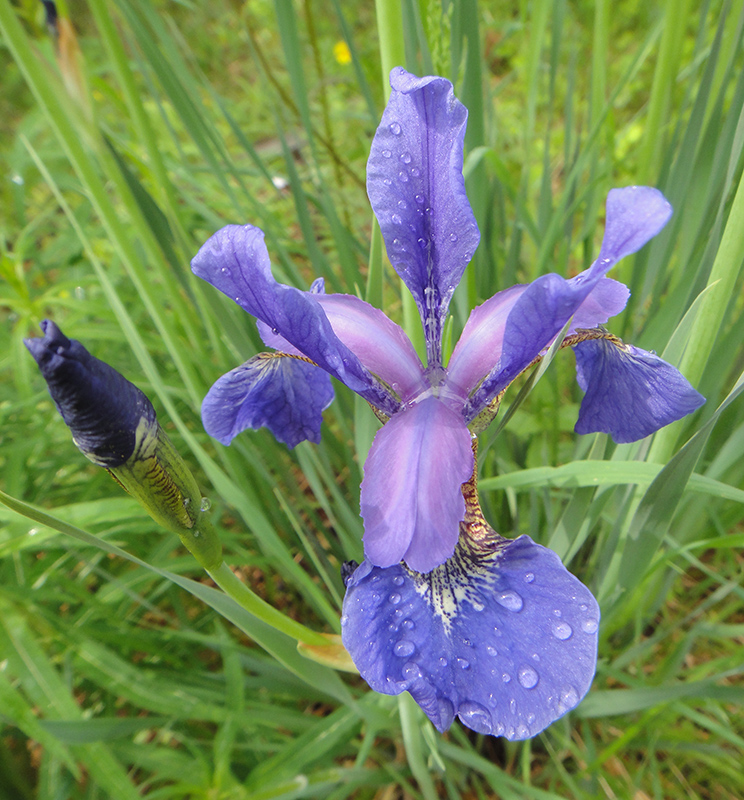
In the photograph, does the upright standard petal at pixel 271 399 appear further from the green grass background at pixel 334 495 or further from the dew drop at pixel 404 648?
the dew drop at pixel 404 648

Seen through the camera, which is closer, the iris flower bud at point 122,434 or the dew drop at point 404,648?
the iris flower bud at point 122,434

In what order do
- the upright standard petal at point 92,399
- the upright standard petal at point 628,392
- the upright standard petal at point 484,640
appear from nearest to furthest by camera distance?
the upright standard petal at point 92,399 → the upright standard petal at point 484,640 → the upright standard petal at point 628,392

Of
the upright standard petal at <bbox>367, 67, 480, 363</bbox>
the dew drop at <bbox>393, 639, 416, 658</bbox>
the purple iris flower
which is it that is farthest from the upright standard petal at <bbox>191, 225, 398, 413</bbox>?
the dew drop at <bbox>393, 639, 416, 658</bbox>

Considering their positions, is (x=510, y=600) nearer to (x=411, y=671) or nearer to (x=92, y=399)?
(x=411, y=671)

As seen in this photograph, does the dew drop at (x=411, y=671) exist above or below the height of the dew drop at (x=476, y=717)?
above

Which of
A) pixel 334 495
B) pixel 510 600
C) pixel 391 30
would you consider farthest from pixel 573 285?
pixel 334 495

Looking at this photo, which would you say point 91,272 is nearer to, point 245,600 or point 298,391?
point 298,391

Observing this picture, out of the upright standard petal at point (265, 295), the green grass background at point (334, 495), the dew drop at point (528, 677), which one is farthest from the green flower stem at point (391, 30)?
the dew drop at point (528, 677)
